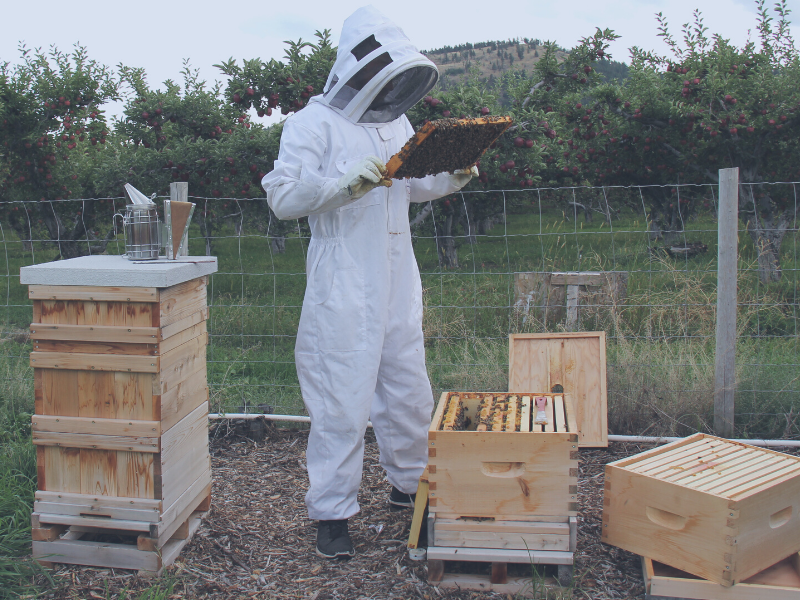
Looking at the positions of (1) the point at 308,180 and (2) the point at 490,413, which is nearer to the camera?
(1) the point at 308,180

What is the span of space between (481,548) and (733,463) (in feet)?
3.68

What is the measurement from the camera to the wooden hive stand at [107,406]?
2.48 metres

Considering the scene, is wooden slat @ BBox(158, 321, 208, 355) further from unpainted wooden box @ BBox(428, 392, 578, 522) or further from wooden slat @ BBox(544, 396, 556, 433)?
wooden slat @ BBox(544, 396, 556, 433)

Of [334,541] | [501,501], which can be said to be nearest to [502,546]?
[501,501]

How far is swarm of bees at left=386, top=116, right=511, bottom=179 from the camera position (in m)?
2.36

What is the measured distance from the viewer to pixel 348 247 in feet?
8.72

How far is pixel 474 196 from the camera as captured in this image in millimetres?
9508

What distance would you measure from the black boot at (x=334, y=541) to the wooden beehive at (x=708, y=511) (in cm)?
104

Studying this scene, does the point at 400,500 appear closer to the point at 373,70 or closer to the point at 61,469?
the point at 61,469

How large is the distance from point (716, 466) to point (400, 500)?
1.39 meters

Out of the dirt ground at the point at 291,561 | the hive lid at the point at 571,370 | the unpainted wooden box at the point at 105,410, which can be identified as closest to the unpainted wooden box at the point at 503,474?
the dirt ground at the point at 291,561

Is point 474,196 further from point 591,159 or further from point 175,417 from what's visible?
point 175,417

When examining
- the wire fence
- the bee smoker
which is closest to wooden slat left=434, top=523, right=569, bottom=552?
the bee smoker

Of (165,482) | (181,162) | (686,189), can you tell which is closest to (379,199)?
(165,482)
